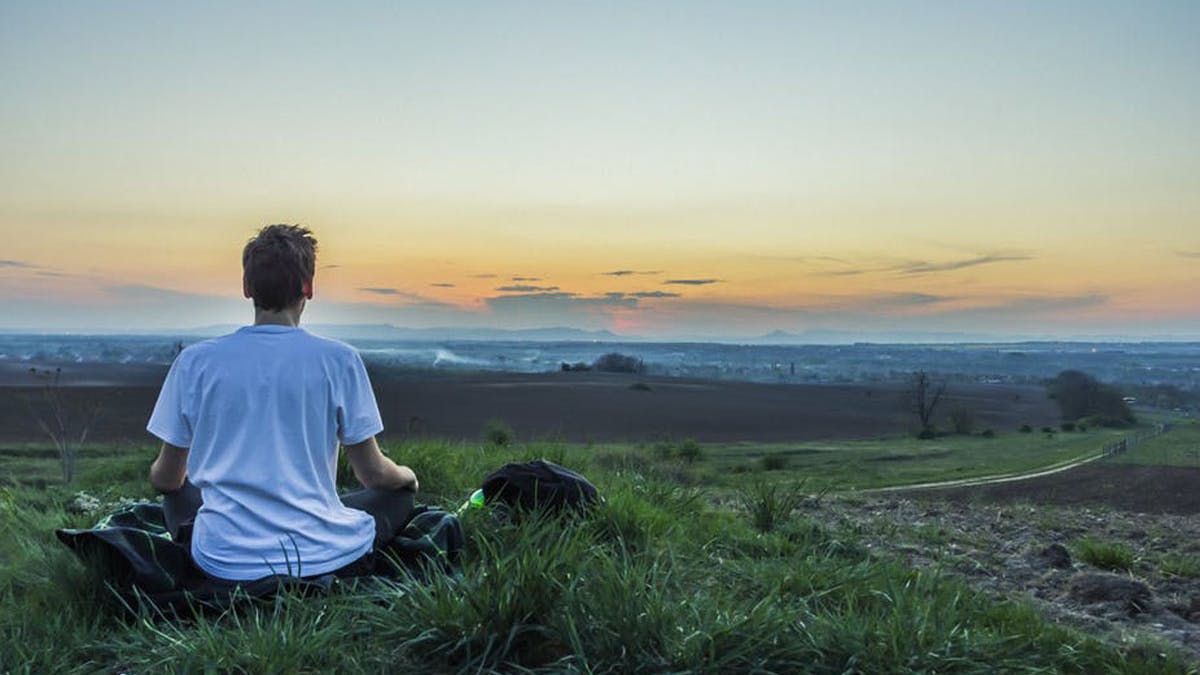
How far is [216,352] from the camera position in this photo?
350 cm

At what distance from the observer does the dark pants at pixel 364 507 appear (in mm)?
4055

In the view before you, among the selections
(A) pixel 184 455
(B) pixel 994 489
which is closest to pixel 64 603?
(A) pixel 184 455

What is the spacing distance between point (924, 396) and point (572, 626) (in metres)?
60.0

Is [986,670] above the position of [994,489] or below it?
above

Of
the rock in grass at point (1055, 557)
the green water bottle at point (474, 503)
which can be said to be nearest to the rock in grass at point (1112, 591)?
the rock in grass at point (1055, 557)

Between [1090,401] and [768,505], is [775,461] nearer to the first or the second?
[768,505]

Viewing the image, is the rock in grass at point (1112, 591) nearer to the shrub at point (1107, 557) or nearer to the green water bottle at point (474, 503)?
the shrub at point (1107, 557)

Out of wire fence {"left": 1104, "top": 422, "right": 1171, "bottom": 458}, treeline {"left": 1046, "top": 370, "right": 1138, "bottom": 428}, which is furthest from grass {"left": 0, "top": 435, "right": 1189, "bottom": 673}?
treeline {"left": 1046, "top": 370, "right": 1138, "bottom": 428}

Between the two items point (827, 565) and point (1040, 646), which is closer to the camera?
point (1040, 646)

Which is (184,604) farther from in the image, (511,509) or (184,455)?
(511,509)

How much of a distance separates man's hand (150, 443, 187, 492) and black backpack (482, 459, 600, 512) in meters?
1.55

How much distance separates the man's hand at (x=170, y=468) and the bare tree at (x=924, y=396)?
53.6m

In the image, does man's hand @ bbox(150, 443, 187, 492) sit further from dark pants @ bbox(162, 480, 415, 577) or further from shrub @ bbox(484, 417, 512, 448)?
shrub @ bbox(484, 417, 512, 448)

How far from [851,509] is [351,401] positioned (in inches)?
280
